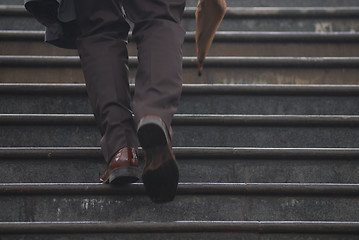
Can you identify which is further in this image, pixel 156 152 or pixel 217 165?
pixel 217 165

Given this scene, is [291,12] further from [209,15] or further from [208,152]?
[208,152]

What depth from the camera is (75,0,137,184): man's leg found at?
2098mm

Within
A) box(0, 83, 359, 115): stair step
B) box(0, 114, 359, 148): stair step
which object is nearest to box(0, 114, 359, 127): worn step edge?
box(0, 114, 359, 148): stair step

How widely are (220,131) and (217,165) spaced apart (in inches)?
9.6

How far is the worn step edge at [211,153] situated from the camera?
2.41 m

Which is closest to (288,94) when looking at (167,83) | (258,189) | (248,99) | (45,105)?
(248,99)

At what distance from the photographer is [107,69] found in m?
2.15

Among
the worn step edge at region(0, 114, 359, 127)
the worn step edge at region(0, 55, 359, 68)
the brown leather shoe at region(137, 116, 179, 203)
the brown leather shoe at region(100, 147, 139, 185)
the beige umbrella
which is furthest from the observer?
the worn step edge at region(0, 55, 359, 68)

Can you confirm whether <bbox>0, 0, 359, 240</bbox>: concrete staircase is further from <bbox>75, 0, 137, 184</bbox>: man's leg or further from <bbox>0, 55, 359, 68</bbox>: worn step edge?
<bbox>75, 0, 137, 184</bbox>: man's leg

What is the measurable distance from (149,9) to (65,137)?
0.84 m

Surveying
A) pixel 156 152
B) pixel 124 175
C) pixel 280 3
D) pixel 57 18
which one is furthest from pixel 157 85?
pixel 280 3

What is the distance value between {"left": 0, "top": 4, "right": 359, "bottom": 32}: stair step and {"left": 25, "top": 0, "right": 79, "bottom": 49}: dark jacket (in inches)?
40.5

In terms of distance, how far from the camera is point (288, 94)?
9.15ft

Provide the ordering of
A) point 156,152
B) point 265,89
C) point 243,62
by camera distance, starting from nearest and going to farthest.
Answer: point 156,152 → point 265,89 → point 243,62
